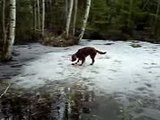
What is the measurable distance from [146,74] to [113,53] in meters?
Answer: 4.50

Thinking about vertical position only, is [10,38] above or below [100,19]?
above

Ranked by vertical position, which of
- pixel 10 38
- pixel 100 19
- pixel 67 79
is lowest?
pixel 67 79

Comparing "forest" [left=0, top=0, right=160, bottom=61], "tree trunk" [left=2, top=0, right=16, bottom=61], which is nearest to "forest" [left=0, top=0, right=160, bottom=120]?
"tree trunk" [left=2, top=0, right=16, bottom=61]

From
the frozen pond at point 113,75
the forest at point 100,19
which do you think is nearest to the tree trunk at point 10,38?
the frozen pond at point 113,75

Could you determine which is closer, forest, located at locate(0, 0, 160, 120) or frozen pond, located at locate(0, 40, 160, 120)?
forest, located at locate(0, 0, 160, 120)

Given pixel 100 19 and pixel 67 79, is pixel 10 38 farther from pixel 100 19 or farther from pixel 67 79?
pixel 100 19


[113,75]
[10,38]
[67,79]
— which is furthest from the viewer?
[10,38]

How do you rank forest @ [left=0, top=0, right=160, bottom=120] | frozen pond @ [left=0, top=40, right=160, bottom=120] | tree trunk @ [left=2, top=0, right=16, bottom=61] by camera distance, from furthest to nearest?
tree trunk @ [left=2, top=0, right=16, bottom=61], frozen pond @ [left=0, top=40, right=160, bottom=120], forest @ [left=0, top=0, right=160, bottom=120]

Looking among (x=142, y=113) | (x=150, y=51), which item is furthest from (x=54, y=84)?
(x=150, y=51)

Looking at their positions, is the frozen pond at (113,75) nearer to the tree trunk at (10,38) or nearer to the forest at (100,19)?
the tree trunk at (10,38)

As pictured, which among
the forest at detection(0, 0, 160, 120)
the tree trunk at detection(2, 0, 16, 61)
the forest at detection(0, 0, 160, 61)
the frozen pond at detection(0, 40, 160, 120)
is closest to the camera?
the forest at detection(0, 0, 160, 120)

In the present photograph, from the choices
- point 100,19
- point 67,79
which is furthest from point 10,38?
point 100,19

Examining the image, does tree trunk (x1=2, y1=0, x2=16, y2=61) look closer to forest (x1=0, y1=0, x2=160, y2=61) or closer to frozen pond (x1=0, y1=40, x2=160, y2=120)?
frozen pond (x1=0, y1=40, x2=160, y2=120)

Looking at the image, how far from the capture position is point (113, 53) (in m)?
15.5
